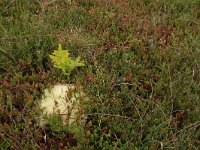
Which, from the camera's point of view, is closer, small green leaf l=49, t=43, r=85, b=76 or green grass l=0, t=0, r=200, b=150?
green grass l=0, t=0, r=200, b=150

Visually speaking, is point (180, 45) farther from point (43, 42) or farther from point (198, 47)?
point (43, 42)

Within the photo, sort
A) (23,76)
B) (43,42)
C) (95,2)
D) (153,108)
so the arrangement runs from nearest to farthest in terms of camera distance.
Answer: (153,108), (23,76), (43,42), (95,2)

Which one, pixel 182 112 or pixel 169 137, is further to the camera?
pixel 182 112

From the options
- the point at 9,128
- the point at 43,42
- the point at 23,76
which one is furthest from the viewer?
the point at 43,42

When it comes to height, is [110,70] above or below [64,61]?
below

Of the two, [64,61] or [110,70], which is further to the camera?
[110,70]

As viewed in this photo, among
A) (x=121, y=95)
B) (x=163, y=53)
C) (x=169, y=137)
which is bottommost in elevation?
(x=169, y=137)

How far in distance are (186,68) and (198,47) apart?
701mm

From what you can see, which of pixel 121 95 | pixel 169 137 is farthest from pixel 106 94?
pixel 169 137

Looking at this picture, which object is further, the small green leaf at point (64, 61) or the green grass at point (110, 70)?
the small green leaf at point (64, 61)

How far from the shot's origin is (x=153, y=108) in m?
5.08

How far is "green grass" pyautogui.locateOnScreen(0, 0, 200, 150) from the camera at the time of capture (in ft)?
15.4

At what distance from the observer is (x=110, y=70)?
5.73 metres

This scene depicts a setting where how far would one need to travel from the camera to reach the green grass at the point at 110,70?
470 cm
